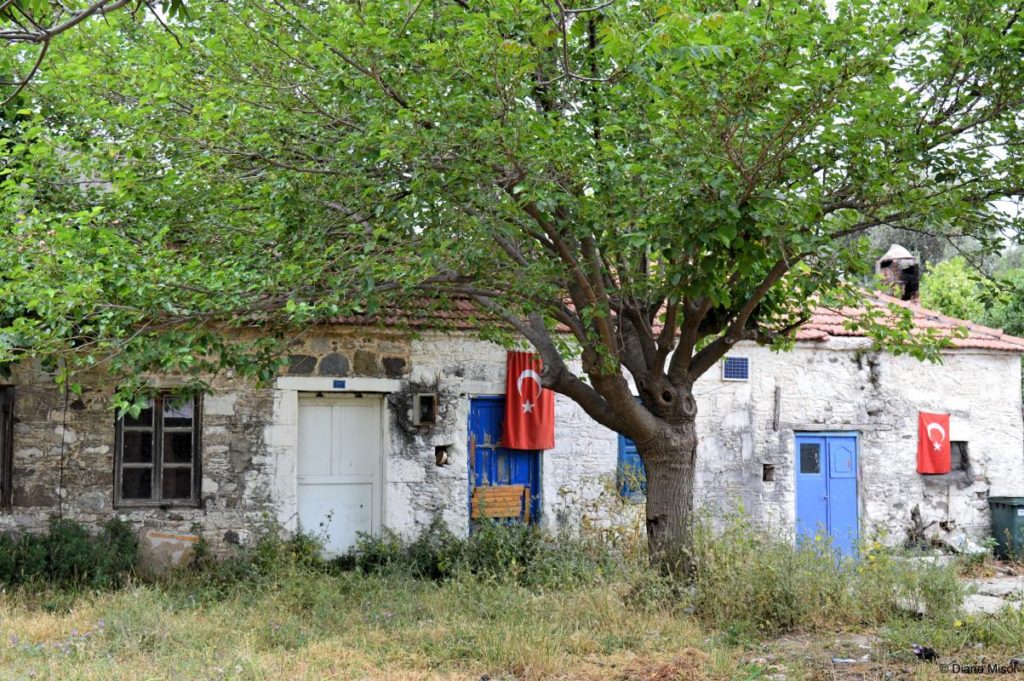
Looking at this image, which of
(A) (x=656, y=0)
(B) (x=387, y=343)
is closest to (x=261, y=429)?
(B) (x=387, y=343)

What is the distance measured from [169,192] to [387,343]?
3.54 meters

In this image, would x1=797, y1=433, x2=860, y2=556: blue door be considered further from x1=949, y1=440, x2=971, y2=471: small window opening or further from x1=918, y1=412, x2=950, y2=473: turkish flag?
x1=949, y1=440, x2=971, y2=471: small window opening

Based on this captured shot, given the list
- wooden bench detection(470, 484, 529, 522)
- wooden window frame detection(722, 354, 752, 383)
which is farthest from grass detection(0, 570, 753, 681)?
wooden window frame detection(722, 354, 752, 383)

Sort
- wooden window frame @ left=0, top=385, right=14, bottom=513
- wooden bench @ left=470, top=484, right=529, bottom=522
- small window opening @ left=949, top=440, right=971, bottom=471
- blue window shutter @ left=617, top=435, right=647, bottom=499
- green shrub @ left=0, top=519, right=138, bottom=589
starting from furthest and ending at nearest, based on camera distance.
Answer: small window opening @ left=949, top=440, right=971, bottom=471 → blue window shutter @ left=617, top=435, right=647, bottom=499 → wooden bench @ left=470, top=484, right=529, bottom=522 → wooden window frame @ left=0, top=385, right=14, bottom=513 → green shrub @ left=0, top=519, right=138, bottom=589

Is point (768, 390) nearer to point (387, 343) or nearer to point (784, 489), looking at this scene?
point (784, 489)

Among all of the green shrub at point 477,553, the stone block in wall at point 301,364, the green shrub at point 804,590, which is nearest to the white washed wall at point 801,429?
the green shrub at point 477,553

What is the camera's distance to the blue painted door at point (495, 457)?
11.4 m

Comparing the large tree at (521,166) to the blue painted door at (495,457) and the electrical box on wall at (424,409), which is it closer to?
the electrical box on wall at (424,409)

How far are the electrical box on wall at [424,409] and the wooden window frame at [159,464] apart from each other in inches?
90.8

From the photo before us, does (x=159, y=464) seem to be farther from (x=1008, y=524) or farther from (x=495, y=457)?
(x=1008, y=524)

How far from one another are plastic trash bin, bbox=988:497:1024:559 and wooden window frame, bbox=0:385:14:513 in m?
11.9

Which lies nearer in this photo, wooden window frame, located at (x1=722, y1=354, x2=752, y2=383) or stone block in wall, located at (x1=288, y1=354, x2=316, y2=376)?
stone block in wall, located at (x1=288, y1=354, x2=316, y2=376)

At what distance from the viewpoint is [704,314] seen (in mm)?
8258

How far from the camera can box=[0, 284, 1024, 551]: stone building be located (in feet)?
33.0
